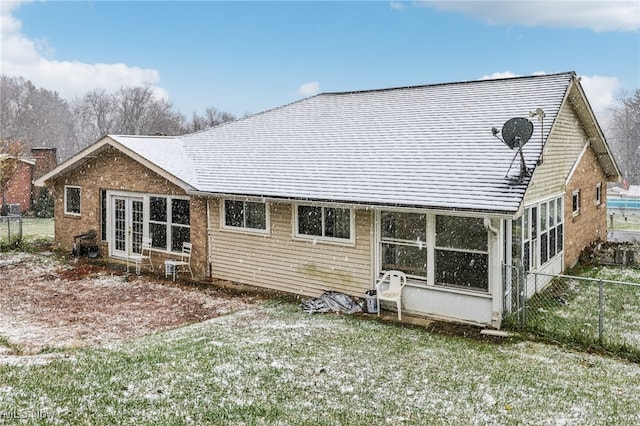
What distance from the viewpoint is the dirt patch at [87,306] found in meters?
9.69

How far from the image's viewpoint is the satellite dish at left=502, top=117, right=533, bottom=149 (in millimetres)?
10062

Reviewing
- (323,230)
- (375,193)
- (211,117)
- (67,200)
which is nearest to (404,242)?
(375,193)

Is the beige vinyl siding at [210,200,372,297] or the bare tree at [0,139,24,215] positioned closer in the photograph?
the beige vinyl siding at [210,200,372,297]

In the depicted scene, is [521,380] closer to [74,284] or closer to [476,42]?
[74,284]

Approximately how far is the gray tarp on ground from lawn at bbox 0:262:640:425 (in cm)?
166

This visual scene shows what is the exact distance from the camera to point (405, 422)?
6.14 meters

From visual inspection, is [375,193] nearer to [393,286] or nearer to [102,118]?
[393,286]

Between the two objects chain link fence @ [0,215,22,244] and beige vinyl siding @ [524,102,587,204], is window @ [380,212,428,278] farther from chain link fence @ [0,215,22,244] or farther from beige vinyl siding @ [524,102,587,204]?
chain link fence @ [0,215,22,244]

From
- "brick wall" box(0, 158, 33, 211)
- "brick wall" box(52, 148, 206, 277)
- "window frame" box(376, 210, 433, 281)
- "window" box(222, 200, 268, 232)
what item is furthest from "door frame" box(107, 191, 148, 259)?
"brick wall" box(0, 158, 33, 211)

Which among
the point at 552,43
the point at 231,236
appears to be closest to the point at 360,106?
the point at 231,236

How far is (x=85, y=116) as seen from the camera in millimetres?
88938

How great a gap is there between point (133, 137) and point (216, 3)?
27035 millimetres

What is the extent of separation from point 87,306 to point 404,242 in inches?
280

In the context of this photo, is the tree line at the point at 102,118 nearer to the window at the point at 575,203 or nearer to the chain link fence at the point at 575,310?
the window at the point at 575,203
